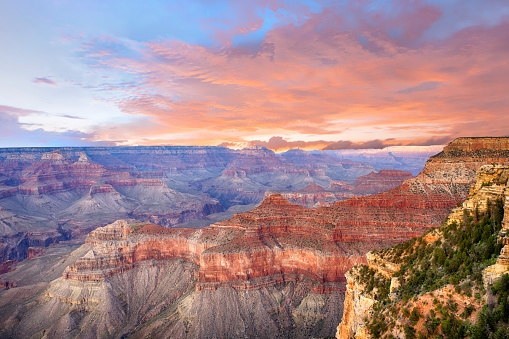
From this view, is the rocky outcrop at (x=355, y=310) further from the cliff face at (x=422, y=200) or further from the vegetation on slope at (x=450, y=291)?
the cliff face at (x=422, y=200)

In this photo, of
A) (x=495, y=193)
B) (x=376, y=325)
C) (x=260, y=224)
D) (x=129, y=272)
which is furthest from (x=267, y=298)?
(x=495, y=193)

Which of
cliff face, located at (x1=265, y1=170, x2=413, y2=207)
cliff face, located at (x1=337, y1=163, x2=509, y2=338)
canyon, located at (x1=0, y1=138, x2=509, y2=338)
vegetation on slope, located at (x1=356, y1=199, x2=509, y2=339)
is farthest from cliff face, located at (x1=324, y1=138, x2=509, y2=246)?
cliff face, located at (x1=265, y1=170, x2=413, y2=207)

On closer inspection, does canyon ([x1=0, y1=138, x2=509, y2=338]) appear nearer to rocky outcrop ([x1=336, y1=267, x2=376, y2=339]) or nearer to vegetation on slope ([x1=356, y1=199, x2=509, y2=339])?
rocky outcrop ([x1=336, y1=267, x2=376, y2=339])

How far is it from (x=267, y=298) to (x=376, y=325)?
46.2 meters

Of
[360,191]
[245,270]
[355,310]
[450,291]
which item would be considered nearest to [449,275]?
[450,291]

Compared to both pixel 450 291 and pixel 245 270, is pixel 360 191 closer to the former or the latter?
pixel 245 270

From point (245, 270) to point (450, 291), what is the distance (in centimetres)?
5131

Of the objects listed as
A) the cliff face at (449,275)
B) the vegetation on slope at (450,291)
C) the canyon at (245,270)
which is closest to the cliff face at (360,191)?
the canyon at (245,270)

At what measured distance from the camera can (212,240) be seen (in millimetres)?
69250

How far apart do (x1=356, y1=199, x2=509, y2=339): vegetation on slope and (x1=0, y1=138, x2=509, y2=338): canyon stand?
3709 cm

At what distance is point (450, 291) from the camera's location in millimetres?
14781

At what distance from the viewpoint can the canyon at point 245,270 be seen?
2232 inches

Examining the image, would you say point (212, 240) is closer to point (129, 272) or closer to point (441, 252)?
point (129, 272)

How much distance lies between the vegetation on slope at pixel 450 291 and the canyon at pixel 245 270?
37.1 meters
